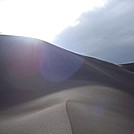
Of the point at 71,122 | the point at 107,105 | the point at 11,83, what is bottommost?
the point at 11,83

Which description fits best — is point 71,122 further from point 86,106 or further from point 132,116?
point 132,116

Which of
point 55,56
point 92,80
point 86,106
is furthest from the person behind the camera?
point 55,56

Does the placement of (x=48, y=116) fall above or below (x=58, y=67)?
above

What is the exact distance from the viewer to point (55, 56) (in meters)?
25.9

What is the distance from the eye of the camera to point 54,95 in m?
14.5

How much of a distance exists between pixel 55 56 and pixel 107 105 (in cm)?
1364

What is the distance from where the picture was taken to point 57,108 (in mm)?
10523

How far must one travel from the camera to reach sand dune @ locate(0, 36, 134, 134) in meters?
9.14

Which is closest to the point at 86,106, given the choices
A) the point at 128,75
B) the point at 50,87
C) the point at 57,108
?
the point at 57,108

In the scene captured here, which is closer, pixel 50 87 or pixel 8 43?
pixel 50 87

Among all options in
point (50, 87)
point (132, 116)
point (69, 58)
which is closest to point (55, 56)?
point (69, 58)

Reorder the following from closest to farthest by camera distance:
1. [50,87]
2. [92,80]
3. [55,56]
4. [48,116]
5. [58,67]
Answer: [48,116]
[50,87]
[92,80]
[58,67]
[55,56]

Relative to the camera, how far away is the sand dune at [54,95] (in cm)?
914

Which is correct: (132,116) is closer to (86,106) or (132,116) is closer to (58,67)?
(86,106)
